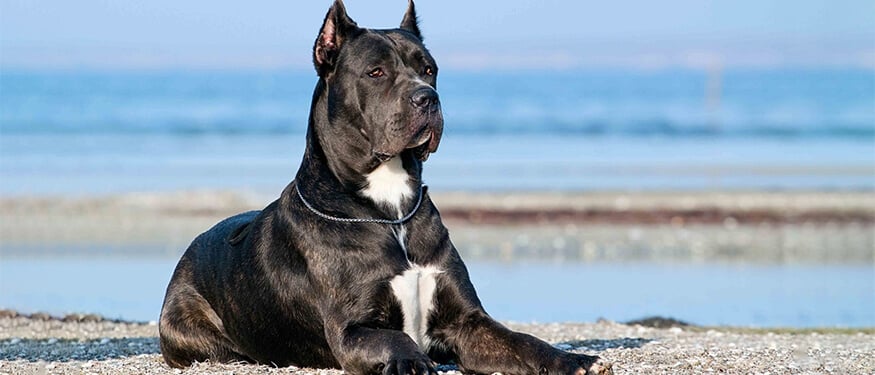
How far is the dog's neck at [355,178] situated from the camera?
7.36m

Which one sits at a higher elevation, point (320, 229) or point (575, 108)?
point (575, 108)

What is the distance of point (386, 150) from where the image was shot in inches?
282

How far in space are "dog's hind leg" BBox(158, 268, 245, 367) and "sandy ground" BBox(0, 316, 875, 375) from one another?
0.36 feet

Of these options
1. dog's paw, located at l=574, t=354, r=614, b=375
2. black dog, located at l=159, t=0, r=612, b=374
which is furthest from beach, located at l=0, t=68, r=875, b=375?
dog's paw, located at l=574, t=354, r=614, b=375

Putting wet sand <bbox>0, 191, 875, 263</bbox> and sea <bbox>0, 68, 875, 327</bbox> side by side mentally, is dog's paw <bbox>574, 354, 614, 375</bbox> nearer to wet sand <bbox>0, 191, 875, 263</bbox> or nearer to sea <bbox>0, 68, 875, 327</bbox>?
sea <bbox>0, 68, 875, 327</bbox>

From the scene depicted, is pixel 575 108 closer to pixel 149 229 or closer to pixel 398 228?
pixel 149 229

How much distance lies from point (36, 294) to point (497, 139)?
26997mm

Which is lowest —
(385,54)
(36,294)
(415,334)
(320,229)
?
(36,294)

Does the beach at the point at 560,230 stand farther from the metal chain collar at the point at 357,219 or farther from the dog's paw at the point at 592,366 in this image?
the metal chain collar at the point at 357,219

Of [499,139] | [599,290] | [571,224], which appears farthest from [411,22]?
[499,139]

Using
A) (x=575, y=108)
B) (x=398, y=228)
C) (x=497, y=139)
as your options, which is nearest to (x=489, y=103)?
(x=575, y=108)

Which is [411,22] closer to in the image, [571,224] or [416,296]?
[416,296]

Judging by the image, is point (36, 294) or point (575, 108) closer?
point (36, 294)

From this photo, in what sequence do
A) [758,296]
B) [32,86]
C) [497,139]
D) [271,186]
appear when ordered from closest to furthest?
[758,296], [271,186], [497,139], [32,86]
